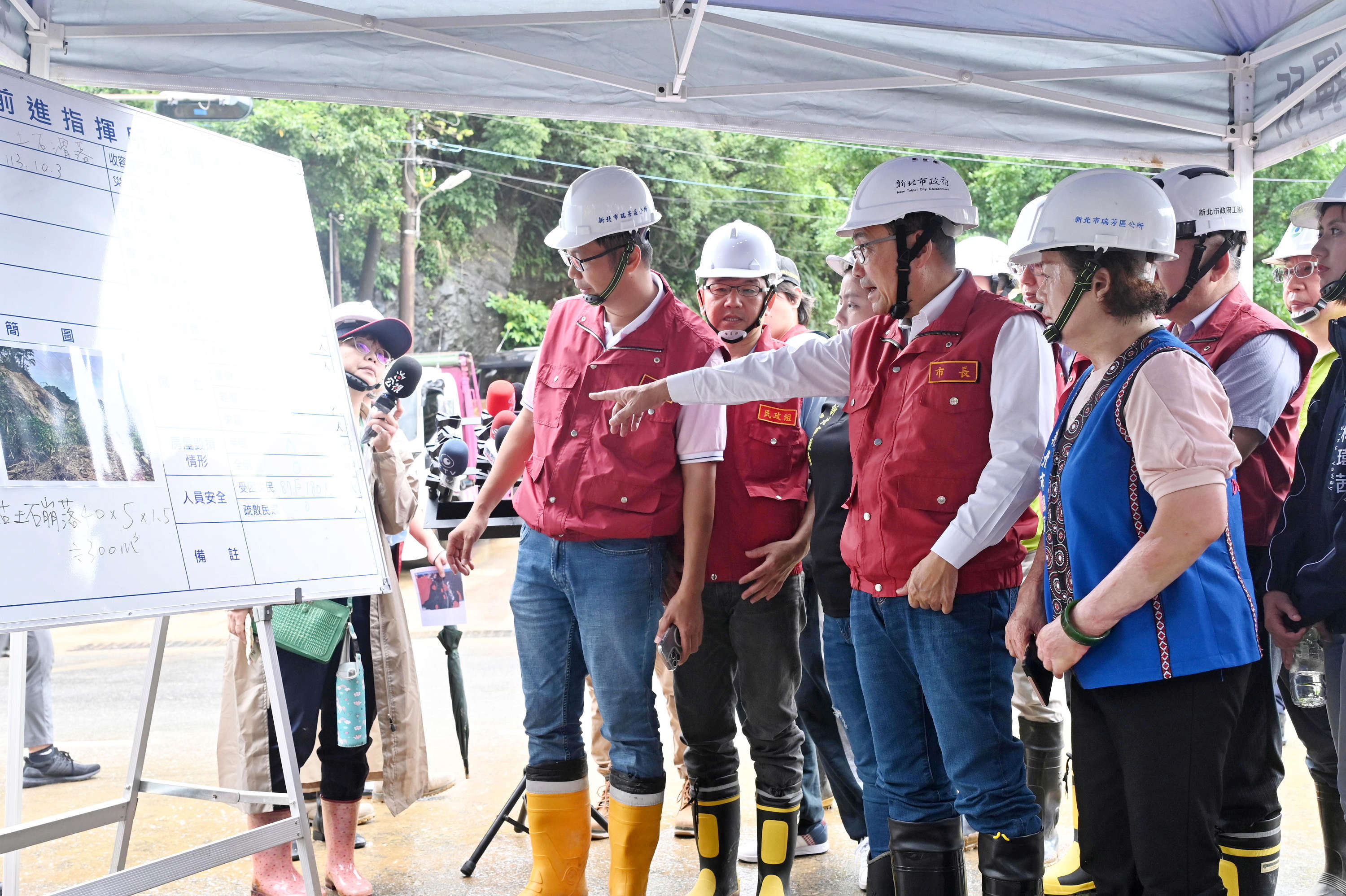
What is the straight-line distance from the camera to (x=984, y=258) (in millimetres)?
4660

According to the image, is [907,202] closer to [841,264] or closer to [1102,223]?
[1102,223]

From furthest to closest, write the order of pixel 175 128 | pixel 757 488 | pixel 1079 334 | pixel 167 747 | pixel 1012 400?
pixel 167 747 < pixel 757 488 < pixel 175 128 < pixel 1012 400 < pixel 1079 334

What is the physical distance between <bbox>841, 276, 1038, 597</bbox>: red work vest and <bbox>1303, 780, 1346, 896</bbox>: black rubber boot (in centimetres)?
163

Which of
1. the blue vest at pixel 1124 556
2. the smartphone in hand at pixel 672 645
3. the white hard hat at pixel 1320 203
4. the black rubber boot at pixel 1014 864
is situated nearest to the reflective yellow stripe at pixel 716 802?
the smartphone in hand at pixel 672 645

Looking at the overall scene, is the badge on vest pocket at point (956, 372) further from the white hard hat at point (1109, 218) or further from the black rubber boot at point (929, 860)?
the black rubber boot at point (929, 860)

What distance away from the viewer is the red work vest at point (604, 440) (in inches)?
116

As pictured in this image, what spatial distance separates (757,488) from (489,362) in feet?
57.6

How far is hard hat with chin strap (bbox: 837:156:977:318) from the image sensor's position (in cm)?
258

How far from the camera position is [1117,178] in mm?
2242

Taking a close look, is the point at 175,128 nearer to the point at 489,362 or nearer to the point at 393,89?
the point at 393,89

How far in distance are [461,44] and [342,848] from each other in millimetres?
2642

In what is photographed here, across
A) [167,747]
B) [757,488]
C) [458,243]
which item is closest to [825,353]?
[757,488]

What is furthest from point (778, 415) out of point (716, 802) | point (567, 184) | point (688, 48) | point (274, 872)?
point (567, 184)

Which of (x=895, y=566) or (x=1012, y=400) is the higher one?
(x=1012, y=400)
